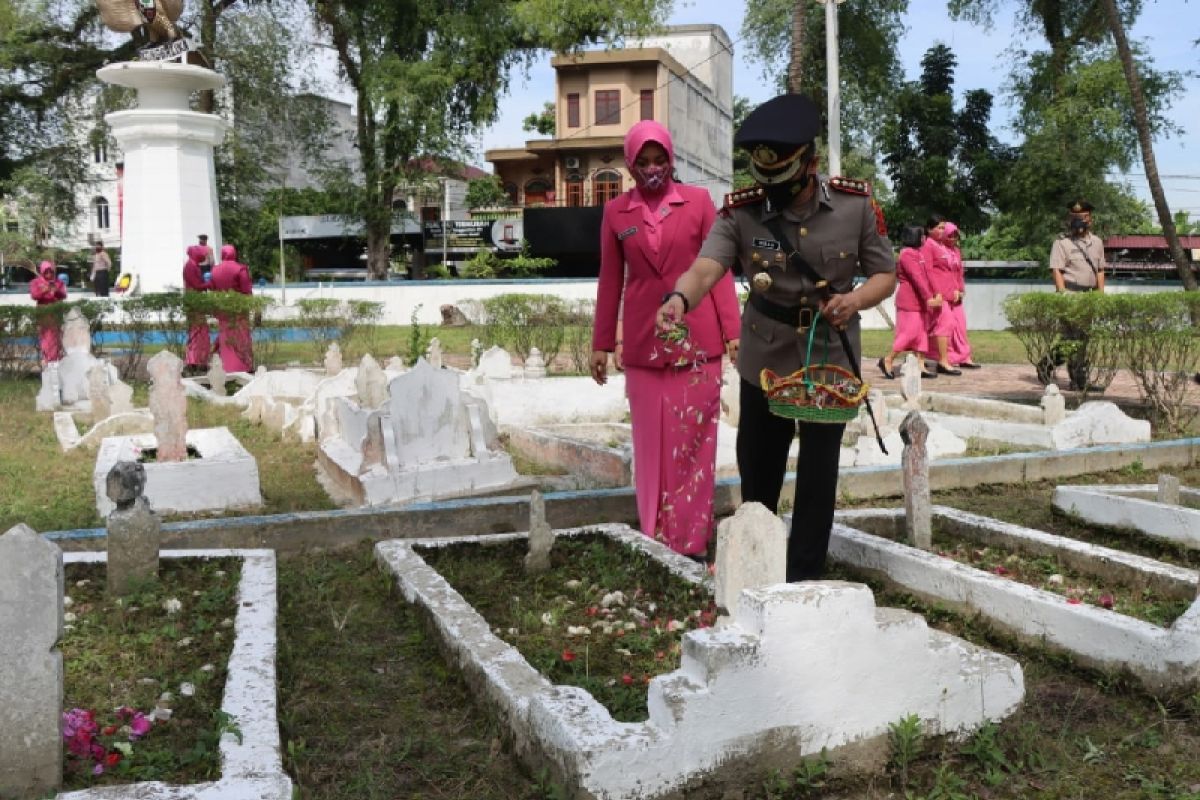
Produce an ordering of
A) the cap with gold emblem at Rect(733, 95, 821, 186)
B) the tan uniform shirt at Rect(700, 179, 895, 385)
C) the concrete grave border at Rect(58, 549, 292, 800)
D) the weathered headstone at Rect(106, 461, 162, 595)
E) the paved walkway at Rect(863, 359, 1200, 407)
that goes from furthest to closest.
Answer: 1. the paved walkway at Rect(863, 359, 1200, 407)
2. the weathered headstone at Rect(106, 461, 162, 595)
3. the tan uniform shirt at Rect(700, 179, 895, 385)
4. the cap with gold emblem at Rect(733, 95, 821, 186)
5. the concrete grave border at Rect(58, 549, 292, 800)

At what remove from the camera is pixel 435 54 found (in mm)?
27297

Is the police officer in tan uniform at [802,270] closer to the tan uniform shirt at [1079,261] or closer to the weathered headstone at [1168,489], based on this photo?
the weathered headstone at [1168,489]

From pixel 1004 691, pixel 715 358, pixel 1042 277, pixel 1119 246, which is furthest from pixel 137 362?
pixel 1119 246

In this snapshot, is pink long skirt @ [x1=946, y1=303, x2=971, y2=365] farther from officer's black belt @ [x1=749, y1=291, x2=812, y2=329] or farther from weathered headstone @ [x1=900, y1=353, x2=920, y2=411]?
officer's black belt @ [x1=749, y1=291, x2=812, y2=329]

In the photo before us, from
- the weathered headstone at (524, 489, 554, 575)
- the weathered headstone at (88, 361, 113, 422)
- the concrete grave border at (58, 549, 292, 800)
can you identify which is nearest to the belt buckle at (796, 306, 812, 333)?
the weathered headstone at (524, 489, 554, 575)

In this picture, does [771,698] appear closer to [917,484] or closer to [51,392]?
[917,484]

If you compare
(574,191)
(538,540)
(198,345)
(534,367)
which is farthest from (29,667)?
(574,191)

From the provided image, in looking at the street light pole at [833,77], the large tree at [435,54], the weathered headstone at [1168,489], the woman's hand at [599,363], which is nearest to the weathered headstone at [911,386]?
the weathered headstone at [1168,489]

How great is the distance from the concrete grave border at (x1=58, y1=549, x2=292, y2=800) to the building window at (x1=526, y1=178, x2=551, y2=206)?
120 feet

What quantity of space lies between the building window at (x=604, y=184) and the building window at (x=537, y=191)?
2.21 m

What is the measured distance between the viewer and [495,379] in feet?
33.9

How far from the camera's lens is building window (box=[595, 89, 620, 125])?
38.1 metres

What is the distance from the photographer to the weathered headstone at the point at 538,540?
4766 millimetres

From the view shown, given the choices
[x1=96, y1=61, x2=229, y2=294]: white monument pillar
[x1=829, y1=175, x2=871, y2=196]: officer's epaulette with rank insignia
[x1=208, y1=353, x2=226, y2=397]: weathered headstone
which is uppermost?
[x1=96, y1=61, x2=229, y2=294]: white monument pillar
